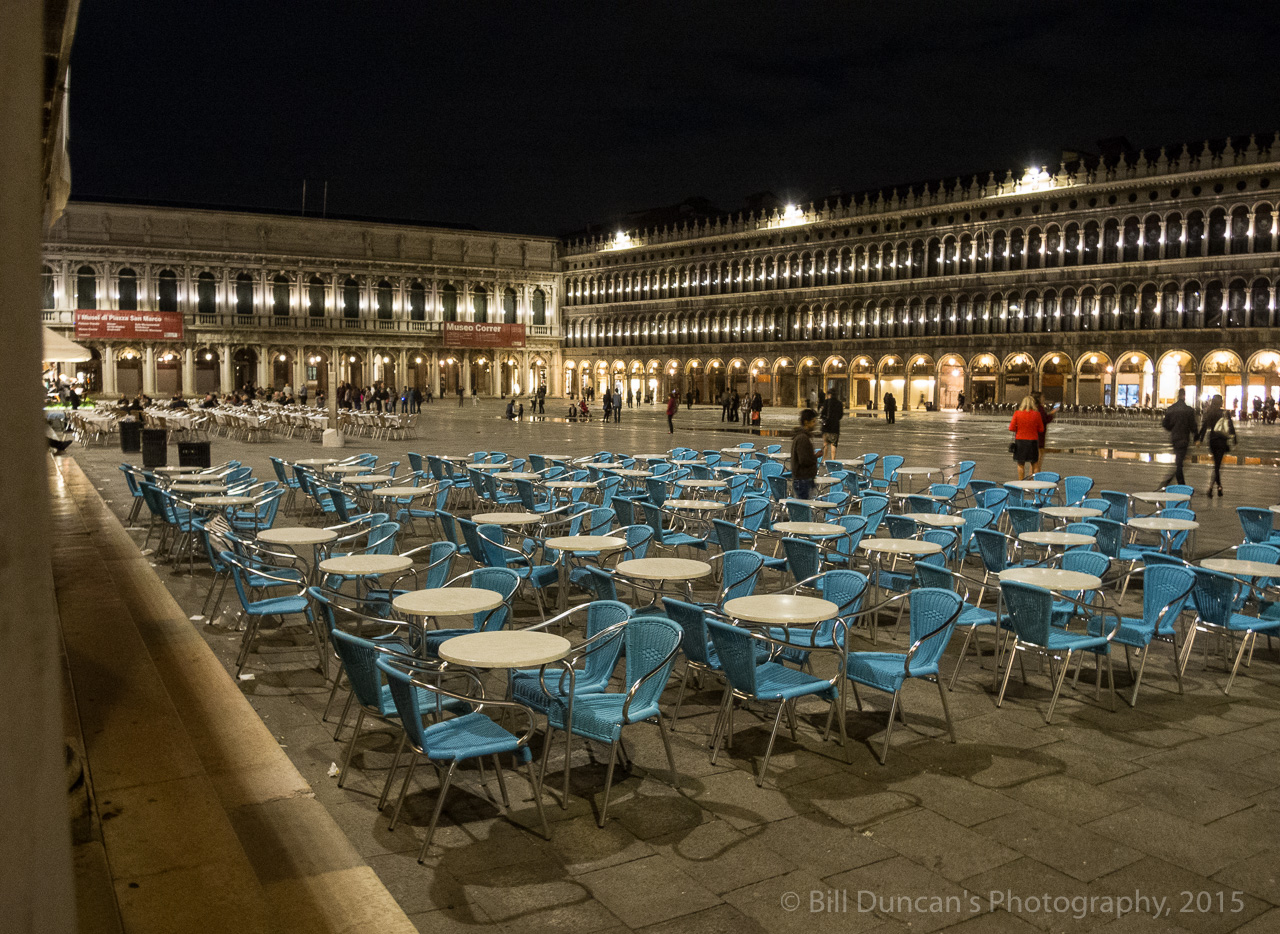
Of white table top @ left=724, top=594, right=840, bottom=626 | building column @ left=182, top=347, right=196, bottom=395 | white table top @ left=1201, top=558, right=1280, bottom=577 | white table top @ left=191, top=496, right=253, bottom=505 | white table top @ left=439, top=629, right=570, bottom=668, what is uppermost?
building column @ left=182, top=347, right=196, bottom=395

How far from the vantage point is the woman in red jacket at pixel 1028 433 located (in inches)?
519

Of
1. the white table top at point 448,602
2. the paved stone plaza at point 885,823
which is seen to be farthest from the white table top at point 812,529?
the white table top at point 448,602

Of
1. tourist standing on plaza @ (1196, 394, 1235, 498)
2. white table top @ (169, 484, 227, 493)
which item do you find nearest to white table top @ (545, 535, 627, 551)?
white table top @ (169, 484, 227, 493)

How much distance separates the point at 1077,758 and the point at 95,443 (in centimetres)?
2539

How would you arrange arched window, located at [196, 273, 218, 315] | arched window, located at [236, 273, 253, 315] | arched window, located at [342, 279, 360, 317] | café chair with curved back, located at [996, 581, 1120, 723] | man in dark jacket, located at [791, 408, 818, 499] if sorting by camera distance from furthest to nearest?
arched window, located at [342, 279, 360, 317] < arched window, located at [236, 273, 253, 315] < arched window, located at [196, 273, 218, 315] < man in dark jacket, located at [791, 408, 818, 499] < café chair with curved back, located at [996, 581, 1120, 723]

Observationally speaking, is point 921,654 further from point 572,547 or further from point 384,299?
point 384,299

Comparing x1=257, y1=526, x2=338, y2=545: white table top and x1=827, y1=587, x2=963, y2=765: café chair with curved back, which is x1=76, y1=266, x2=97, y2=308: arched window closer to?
x1=257, y1=526, x2=338, y2=545: white table top

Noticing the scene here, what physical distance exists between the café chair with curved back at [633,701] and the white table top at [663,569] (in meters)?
1.31

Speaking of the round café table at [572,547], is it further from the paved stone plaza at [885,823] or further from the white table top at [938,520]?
the white table top at [938,520]

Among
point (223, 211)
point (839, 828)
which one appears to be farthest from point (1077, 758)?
point (223, 211)

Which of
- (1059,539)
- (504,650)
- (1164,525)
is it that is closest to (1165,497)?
(1164,525)

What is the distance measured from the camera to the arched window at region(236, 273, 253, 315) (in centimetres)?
5947

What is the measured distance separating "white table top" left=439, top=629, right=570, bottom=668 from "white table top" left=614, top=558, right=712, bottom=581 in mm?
1373

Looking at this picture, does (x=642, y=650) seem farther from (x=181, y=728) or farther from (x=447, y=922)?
(x=181, y=728)
